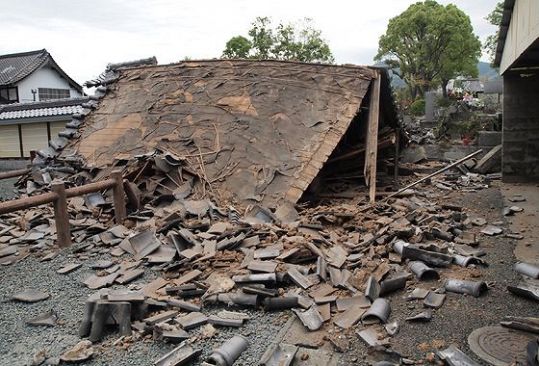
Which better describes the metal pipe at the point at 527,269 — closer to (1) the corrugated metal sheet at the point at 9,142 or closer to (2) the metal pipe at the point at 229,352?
(2) the metal pipe at the point at 229,352

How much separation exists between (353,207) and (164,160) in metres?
3.74


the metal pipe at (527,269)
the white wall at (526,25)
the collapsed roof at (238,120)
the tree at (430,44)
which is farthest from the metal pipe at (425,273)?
the tree at (430,44)

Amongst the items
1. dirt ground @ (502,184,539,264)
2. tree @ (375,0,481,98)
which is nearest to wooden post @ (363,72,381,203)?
dirt ground @ (502,184,539,264)

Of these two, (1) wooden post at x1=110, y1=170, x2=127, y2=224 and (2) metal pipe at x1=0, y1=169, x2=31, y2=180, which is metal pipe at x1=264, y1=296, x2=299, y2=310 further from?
(2) metal pipe at x1=0, y1=169, x2=31, y2=180

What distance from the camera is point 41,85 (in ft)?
98.1

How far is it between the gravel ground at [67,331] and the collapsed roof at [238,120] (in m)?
3.56

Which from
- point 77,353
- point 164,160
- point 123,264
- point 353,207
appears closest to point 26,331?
point 77,353

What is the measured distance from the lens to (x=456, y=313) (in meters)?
4.09

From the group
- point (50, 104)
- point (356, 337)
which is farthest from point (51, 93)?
point (356, 337)

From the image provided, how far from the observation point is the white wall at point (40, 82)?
28.5 meters

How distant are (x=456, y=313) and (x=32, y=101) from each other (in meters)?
29.7

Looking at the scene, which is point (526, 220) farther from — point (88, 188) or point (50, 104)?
point (50, 104)

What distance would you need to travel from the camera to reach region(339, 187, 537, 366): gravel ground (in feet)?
11.8

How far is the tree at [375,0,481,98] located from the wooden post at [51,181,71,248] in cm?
3432
